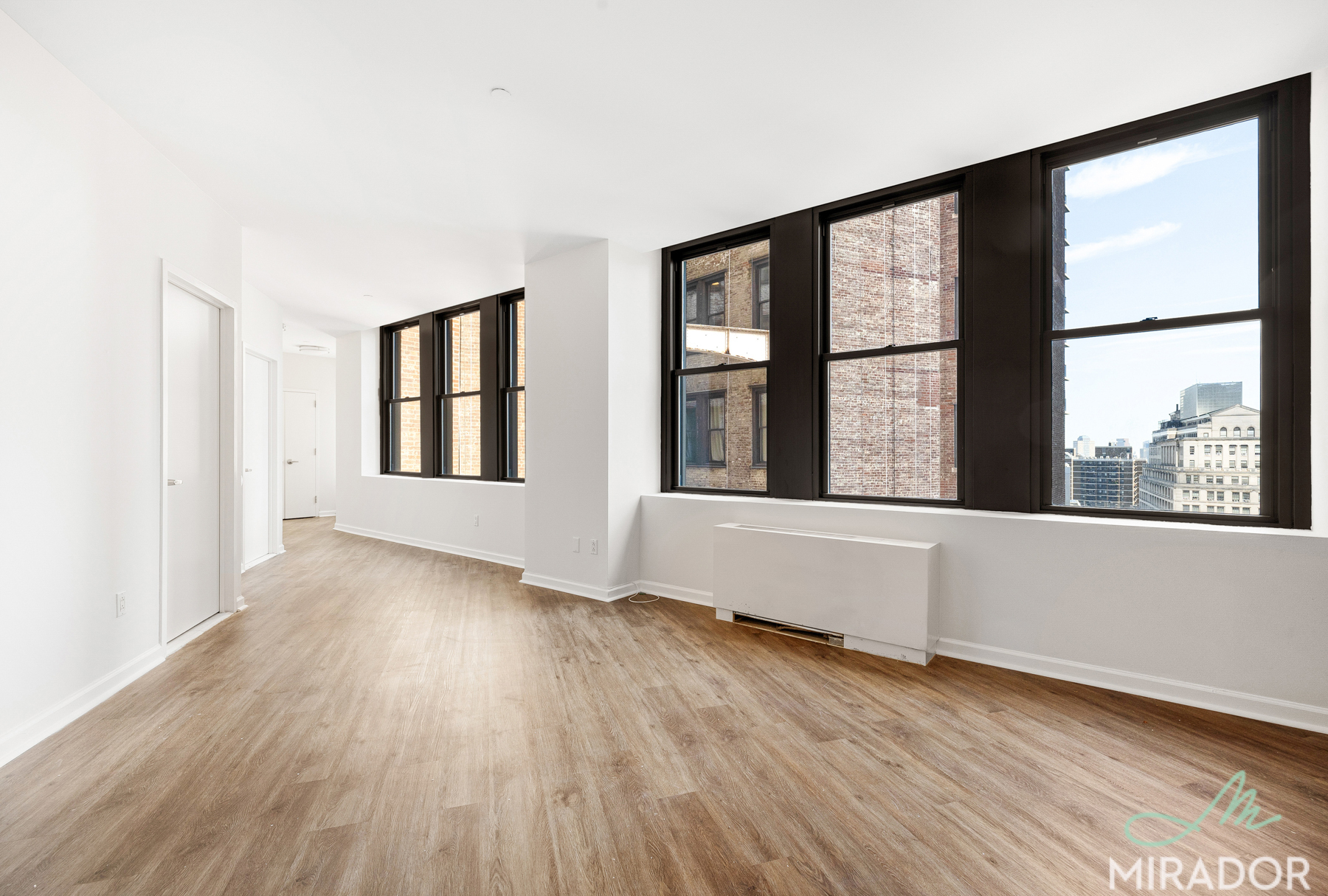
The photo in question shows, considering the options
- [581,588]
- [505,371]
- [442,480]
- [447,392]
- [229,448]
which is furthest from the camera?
[447,392]

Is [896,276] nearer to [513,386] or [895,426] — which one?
[895,426]

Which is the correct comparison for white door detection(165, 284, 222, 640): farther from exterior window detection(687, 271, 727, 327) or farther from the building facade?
the building facade

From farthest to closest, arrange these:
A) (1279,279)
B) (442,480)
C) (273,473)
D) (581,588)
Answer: (442,480) → (273,473) → (581,588) → (1279,279)

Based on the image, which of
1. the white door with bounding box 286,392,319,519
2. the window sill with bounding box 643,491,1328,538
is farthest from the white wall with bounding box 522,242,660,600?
the white door with bounding box 286,392,319,519

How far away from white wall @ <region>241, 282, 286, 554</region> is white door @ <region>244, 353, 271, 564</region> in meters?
0.11

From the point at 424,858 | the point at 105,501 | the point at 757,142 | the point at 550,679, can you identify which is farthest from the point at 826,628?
the point at 105,501

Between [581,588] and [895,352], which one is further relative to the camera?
[581,588]

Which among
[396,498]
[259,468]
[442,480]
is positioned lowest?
[396,498]

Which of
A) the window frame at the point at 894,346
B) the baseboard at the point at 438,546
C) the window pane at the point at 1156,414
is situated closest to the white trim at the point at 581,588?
the baseboard at the point at 438,546

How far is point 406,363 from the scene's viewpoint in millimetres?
7480

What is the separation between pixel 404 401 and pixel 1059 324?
6.92 metres

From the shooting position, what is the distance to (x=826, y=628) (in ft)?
11.3

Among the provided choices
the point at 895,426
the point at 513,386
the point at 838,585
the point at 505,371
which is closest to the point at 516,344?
the point at 505,371

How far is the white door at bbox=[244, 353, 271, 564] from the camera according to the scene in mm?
5762
